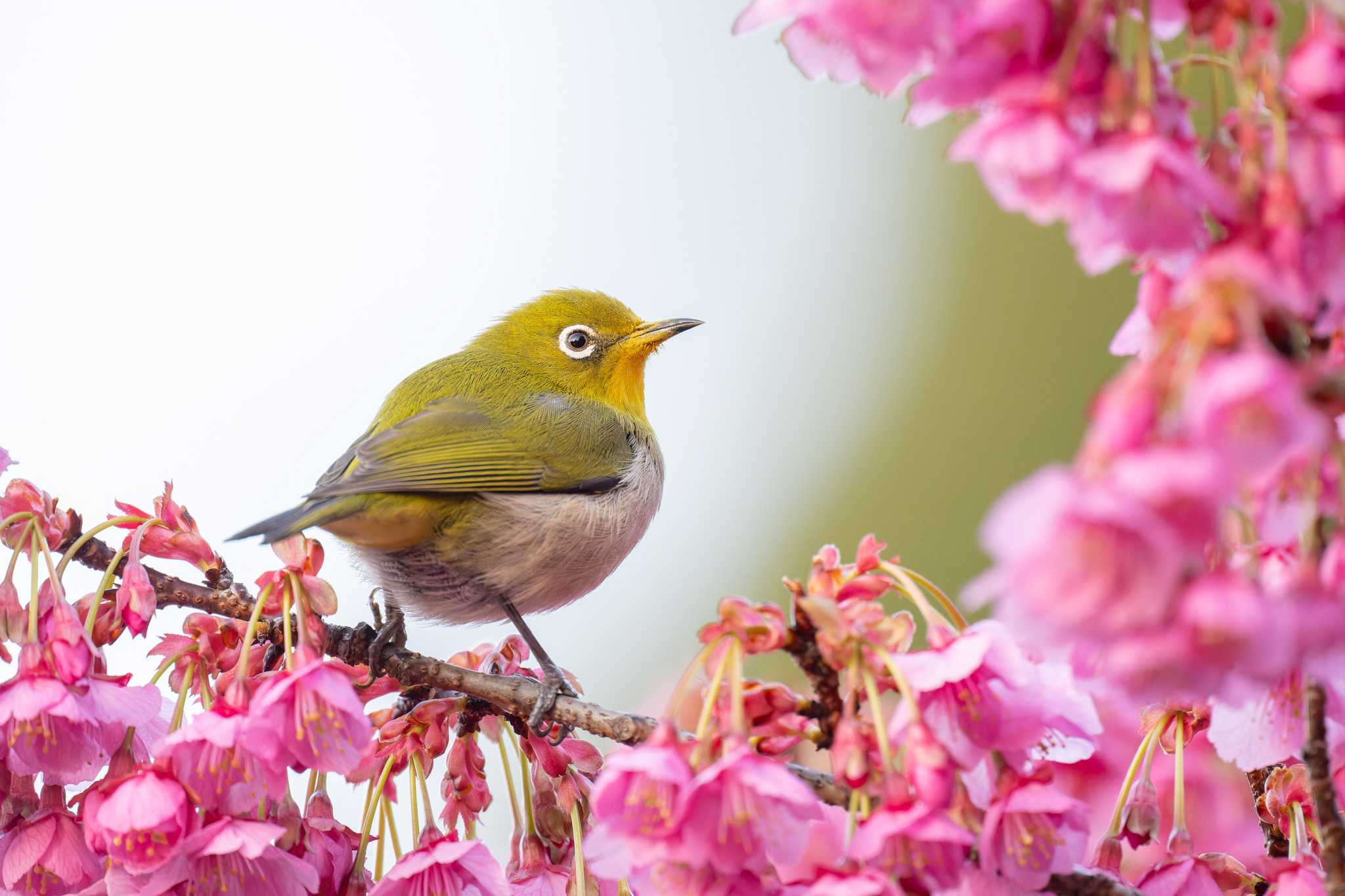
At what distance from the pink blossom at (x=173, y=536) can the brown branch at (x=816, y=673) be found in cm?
131

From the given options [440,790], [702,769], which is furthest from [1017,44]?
[440,790]

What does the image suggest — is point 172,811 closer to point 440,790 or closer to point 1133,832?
point 440,790

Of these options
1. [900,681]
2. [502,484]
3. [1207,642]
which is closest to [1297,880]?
[900,681]

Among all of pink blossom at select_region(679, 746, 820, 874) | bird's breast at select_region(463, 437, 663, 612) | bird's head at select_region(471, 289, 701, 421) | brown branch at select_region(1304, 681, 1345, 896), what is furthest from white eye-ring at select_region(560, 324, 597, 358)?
brown branch at select_region(1304, 681, 1345, 896)

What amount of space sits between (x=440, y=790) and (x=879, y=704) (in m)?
1.22

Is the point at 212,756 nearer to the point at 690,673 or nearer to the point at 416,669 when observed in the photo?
the point at 416,669

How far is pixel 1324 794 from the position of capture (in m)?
1.59

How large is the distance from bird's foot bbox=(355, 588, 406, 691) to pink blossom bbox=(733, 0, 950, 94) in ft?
4.64

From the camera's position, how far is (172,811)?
1988 mm

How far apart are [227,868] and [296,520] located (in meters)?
0.98

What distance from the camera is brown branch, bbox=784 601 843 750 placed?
185 cm

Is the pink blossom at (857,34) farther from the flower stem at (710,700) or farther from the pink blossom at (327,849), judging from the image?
the pink blossom at (327,849)

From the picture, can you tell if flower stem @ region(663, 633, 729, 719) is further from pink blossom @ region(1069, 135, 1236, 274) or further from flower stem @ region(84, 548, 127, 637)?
flower stem @ region(84, 548, 127, 637)

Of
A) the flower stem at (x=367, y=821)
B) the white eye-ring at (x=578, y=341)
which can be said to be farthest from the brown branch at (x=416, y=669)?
the white eye-ring at (x=578, y=341)
